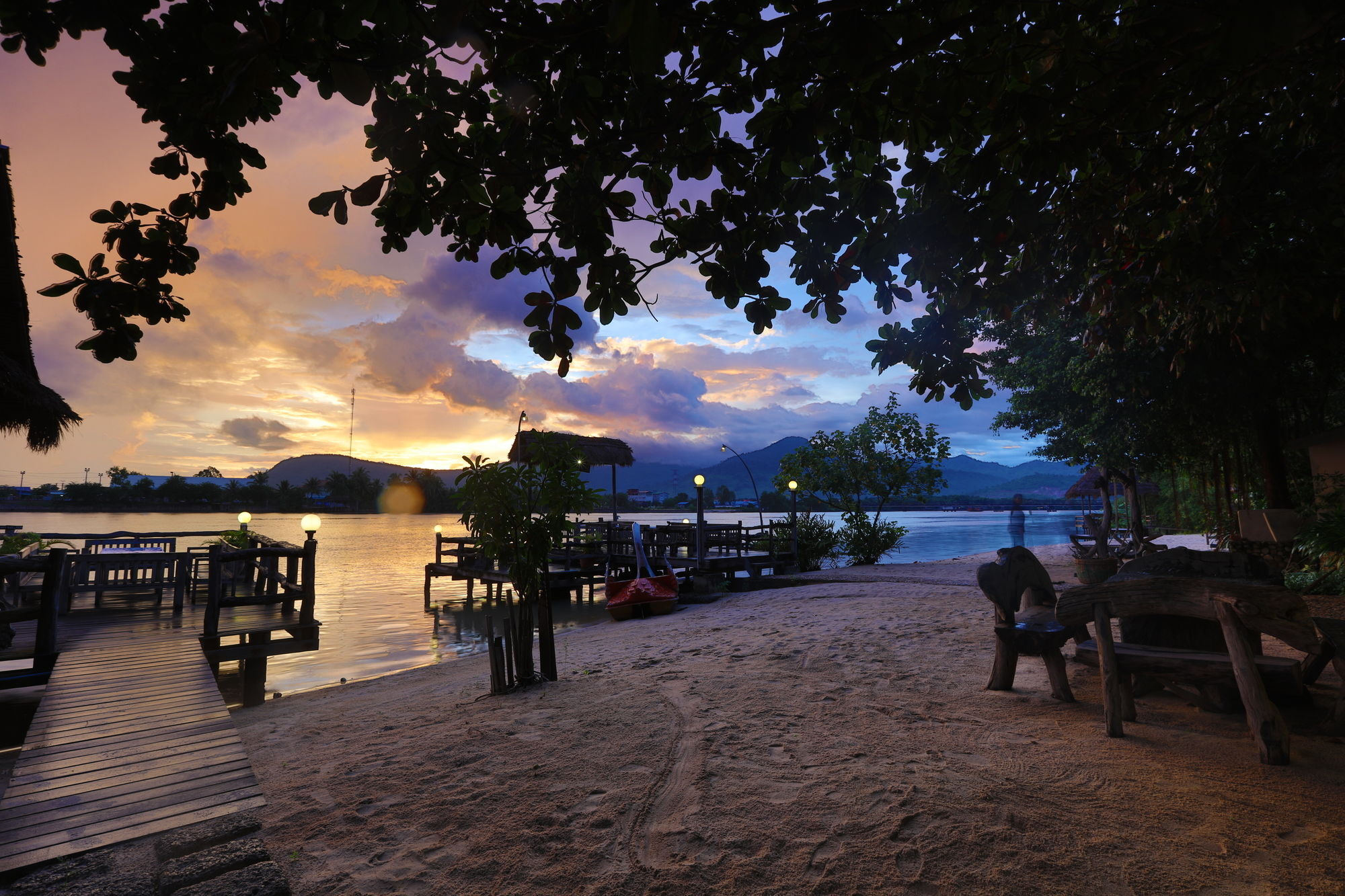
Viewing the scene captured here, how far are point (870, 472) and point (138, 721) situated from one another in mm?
19972

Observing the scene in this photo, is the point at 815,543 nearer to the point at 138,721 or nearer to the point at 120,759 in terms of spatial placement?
the point at 138,721

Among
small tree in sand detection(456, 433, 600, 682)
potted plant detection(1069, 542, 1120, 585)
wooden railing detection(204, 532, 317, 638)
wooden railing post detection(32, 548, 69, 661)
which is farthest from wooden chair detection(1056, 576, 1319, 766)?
wooden railing post detection(32, 548, 69, 661)

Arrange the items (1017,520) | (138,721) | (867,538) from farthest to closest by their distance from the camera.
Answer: (867,538) < (1017,520) < (138,721)

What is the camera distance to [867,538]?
21.2 m

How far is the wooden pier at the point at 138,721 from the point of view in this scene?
11.7 ft

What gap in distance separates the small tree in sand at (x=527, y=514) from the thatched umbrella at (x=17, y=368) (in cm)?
717

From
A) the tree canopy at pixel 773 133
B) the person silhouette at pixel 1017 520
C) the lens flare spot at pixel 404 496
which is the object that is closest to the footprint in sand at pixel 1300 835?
the tree canopy at pixel 773 133

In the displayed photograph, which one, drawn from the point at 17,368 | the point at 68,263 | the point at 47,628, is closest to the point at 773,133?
the point at 68,263

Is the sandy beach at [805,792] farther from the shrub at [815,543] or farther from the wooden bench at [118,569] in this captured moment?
the shrub at [815,543]

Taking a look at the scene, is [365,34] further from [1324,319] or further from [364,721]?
[1324,319]

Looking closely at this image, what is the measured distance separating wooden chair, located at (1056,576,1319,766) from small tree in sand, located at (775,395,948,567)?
17027 millimetres

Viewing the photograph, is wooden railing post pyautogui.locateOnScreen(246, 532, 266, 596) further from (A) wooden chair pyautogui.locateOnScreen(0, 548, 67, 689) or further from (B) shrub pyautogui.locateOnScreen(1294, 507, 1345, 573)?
(B) shrub pyautogui.locateOnScreen(1294, 507, 1345, 573)

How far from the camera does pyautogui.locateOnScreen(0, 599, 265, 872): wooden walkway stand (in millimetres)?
3471

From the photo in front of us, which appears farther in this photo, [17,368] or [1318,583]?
[1318,583]
